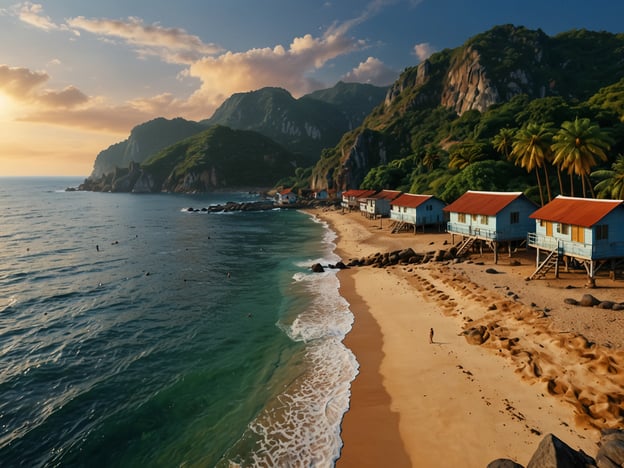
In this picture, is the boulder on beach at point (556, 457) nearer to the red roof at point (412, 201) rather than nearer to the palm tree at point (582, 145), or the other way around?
the palm tree at point (582, 145)

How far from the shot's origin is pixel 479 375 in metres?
20.2

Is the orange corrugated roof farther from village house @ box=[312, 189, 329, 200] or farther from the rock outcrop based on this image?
village house @ box=[312, 189, 329, 200]

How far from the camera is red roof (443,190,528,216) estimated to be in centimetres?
4064

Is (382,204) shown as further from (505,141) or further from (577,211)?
(577,211)

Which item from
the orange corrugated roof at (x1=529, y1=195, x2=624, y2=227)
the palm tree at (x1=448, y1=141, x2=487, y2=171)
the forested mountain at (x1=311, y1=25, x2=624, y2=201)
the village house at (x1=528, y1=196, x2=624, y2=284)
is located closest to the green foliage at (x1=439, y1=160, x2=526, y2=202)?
the palm tree at (x1=448, y1=141, x2=487, y2=171)

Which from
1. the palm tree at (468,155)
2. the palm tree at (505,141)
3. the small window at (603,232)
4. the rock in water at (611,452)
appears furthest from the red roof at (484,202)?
the rock in water at (611,452)

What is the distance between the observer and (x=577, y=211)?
31344 mm

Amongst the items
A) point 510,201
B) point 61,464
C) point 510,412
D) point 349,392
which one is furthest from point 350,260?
point 61,464

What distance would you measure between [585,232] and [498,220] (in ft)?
35.9

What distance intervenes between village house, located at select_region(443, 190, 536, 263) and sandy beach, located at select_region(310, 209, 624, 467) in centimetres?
716

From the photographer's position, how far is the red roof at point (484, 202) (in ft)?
133

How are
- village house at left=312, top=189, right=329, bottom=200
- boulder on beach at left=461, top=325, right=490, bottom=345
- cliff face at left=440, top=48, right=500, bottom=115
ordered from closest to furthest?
boulder on beach at left=461, top=325, right=490, bottom=345 → village house at left=312, top=189, right=329, bottom=200 → cliff face at left=440, top=48, right=500, bottom=115

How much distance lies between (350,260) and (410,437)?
35.3 m

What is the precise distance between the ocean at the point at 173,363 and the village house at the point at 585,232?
66.4 feet
